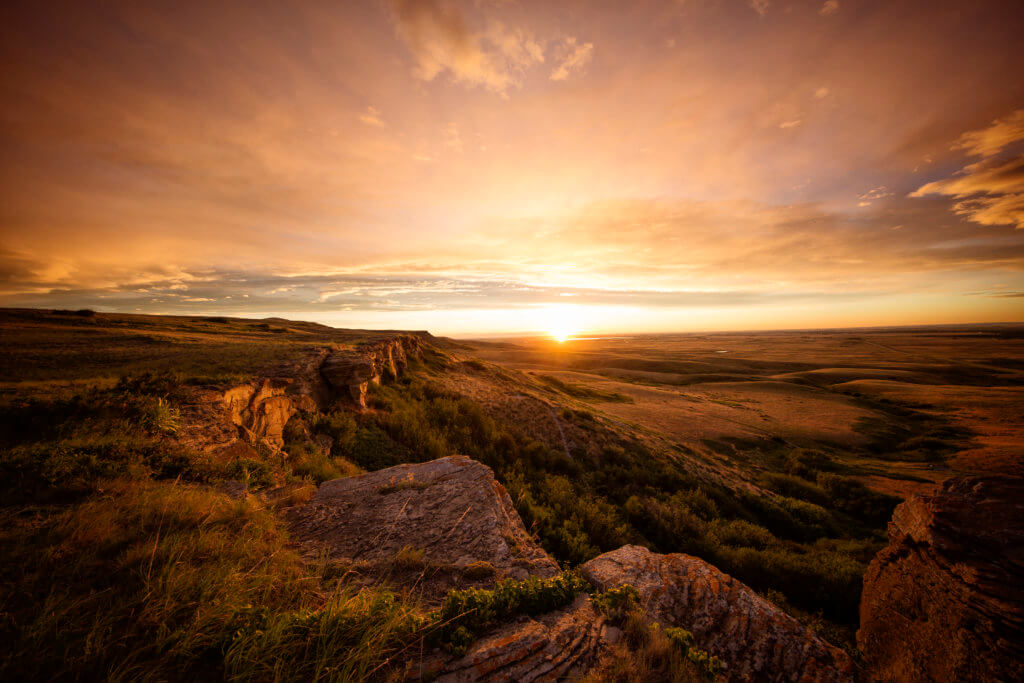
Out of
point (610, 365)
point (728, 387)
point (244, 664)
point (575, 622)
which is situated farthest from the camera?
point (610, 365)

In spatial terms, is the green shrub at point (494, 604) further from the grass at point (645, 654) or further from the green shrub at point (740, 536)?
the green shrub at point (740, 536)

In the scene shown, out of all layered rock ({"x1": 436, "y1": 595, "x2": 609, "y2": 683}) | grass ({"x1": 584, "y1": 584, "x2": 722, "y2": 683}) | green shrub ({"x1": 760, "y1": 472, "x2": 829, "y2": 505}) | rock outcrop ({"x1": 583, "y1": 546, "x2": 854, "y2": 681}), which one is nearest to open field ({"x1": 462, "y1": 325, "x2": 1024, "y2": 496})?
green shrub ({"x1": 760, "y1": 472, "x2": 829, "y2": 505})

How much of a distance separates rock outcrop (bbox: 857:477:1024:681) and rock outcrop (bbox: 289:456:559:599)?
23.2ft

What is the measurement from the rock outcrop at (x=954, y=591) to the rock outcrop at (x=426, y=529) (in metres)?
7.07

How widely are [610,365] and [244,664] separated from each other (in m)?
89.0

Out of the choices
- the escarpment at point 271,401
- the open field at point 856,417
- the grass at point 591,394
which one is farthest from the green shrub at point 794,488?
the escarpment at point 271,401

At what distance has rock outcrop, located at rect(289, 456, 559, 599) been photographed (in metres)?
4.88

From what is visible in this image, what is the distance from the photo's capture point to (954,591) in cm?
608

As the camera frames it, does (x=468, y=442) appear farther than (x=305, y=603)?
Yes

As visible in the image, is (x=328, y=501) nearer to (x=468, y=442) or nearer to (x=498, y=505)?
(x=498, y=505)

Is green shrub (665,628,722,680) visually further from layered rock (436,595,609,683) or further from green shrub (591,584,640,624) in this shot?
layered rock (436,595,609,683)

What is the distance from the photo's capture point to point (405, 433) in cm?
1273

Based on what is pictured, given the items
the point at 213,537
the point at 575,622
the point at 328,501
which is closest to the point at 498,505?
the point at 575,622

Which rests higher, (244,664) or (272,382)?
(272,382)
